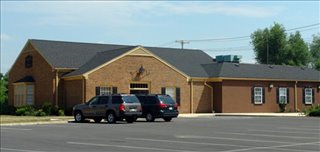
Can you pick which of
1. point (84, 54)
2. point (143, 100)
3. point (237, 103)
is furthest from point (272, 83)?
point (143, 100)

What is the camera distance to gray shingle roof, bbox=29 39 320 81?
154 feet

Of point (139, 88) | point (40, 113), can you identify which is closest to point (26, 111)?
point (40, 113)

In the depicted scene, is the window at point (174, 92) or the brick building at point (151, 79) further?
the window at point (174, 92)

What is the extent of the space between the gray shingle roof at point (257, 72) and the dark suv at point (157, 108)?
586 inches

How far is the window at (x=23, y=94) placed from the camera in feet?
160

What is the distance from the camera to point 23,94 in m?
49.5

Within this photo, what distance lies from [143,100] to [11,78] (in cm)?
2165

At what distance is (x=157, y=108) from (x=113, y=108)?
2758 millimetres

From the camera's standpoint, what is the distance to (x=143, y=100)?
35125 mm

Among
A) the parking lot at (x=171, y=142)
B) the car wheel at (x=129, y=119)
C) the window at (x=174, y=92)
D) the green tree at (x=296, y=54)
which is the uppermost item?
the green tree at (x=296, y=54)

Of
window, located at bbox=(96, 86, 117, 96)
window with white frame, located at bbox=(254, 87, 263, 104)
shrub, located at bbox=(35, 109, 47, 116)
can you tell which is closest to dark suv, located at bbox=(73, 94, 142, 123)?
window, located at bbox=(96, 86, 117, 96)

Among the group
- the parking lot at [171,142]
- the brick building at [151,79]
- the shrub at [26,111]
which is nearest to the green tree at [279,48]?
→ the brick building at [151,79]

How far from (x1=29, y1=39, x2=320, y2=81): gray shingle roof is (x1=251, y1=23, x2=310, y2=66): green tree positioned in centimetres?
3050

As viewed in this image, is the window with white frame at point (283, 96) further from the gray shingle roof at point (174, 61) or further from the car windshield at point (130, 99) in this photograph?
the car windshield at point (130, 99)
